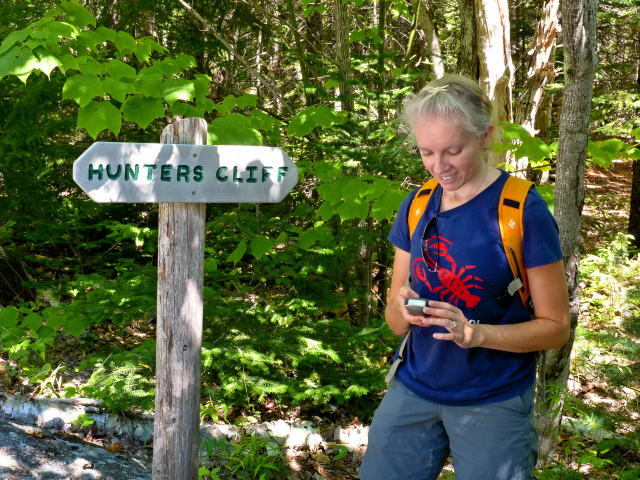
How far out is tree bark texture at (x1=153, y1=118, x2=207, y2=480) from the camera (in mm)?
2330

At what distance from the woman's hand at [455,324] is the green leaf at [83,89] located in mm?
2405

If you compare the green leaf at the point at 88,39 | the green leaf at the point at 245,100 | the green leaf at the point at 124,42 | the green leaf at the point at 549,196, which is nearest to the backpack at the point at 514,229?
the green leaf at the point at 549,196

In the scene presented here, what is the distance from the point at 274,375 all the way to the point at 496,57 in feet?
10.8

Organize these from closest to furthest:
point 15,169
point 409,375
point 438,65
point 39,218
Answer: point 409,375 < point 15,169 < point 39,218 < point 438,65

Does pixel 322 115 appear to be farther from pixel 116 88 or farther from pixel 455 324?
pixel 455 324

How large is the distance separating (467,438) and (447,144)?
Result: 95 centimetres

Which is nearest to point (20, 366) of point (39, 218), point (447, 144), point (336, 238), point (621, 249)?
point (39, 218)

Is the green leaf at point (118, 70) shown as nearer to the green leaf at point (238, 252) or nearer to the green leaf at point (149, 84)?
the green leaf at point (149, 84)

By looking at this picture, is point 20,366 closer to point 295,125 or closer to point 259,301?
point 259,301

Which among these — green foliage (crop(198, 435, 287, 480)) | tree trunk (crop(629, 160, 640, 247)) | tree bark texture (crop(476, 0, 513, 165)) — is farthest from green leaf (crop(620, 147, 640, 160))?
tree trunk (crop(629, 160, 640, 247))

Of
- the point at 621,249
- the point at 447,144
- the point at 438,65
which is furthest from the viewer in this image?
the point at 621,249

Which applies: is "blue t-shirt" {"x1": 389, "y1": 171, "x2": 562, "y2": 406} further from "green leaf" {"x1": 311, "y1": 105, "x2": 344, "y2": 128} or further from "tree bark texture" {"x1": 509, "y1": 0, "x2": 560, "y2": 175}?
"tree bark texture" {"x1": 509, "y1": 0, "x2": 560, "y2": 175}

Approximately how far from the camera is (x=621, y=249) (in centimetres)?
818

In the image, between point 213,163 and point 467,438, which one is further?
point 213,163
